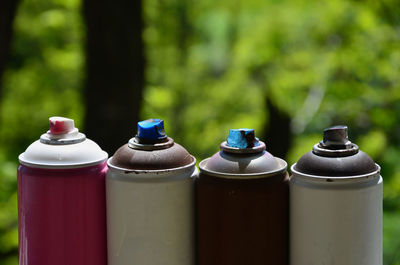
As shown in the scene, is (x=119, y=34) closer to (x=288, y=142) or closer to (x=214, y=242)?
(x=214, y=242)

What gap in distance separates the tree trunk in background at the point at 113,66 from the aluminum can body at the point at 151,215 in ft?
12.4

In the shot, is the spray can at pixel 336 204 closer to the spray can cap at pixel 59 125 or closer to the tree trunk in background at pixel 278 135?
the spray can cap at pixel 59 125

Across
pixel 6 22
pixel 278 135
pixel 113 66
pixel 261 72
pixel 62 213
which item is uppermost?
pixel 6 22

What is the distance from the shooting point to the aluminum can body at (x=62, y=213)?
201 centimetres

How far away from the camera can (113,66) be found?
5.95 metres

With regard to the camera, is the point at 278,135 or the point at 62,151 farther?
the point at 278,135

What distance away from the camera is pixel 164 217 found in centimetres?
198

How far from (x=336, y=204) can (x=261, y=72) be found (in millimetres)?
7599

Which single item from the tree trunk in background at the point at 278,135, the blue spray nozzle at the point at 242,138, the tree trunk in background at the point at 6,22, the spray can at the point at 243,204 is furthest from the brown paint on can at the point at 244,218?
the tree trunk in background at the point at 278,135

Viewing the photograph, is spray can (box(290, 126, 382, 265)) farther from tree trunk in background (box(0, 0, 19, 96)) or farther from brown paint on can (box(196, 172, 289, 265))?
tree trunk in background (box(0, 0, 19, 96))

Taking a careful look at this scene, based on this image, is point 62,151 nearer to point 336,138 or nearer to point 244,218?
point 244,218

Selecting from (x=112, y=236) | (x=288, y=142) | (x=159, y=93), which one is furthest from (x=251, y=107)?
(x=112, y=236)

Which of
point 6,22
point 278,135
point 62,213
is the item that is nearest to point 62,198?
point 62,213

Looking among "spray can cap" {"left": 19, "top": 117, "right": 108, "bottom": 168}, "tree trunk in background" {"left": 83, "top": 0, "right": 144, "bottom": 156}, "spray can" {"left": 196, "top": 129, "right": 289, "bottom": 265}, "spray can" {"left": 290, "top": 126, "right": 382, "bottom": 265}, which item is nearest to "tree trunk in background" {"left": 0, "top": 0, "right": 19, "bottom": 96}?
"tree trunk in background" {"left": 83, "top": 0, "right": 144, "bottom": 156}
